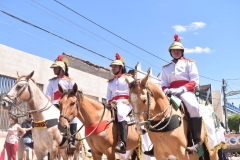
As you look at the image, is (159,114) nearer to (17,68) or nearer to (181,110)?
(181,110)

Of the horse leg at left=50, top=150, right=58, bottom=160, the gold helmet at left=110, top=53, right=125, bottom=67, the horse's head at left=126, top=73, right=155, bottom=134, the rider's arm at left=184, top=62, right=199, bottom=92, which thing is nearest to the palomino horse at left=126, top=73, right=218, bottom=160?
the horse's head at left=126, top=73, right=155, bottom=134

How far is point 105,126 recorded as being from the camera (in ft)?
23.9

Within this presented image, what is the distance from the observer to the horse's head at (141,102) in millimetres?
5214

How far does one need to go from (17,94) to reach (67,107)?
1799 mm

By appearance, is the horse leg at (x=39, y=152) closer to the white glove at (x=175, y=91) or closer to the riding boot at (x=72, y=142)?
the riding boot at (x=72, y=142)

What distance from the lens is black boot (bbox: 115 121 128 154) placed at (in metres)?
7.14

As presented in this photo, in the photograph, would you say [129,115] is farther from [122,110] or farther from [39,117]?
[39,117]

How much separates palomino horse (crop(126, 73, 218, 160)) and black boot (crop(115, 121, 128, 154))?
1.30 metres

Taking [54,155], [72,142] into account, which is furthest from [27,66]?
[72,142]

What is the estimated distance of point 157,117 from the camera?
585 cm

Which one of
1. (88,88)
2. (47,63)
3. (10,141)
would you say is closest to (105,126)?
(10,141)

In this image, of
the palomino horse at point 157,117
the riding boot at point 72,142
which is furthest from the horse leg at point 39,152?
the palomino horse at point 157,117

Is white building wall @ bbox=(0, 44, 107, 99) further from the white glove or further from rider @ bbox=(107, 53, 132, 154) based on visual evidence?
the white glove

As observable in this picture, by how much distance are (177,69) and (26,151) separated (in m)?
9.32
